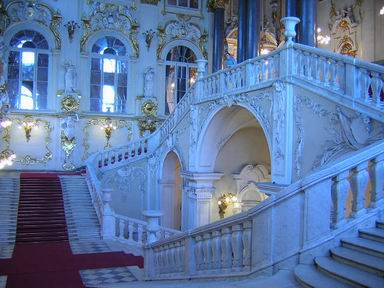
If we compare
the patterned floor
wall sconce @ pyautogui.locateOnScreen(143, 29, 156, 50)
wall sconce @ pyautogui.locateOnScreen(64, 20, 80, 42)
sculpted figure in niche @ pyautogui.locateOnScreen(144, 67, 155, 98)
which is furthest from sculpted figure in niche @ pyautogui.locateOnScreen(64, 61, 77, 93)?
the patterned floor

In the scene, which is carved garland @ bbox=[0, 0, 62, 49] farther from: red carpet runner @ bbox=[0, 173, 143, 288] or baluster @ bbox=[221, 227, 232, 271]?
baluster @ bbox=[221, 227, 232, 271]

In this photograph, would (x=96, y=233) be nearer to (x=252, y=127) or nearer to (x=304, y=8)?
(x=252, y=127)

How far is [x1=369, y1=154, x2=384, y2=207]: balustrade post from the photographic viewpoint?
437 centimetres

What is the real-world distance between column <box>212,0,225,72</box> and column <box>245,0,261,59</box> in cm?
699

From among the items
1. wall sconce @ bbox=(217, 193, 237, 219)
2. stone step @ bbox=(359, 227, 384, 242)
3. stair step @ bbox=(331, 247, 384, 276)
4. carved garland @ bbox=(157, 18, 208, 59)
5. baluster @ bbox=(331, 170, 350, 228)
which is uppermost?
carved garland @ bbox=(157, 18, 208, 59)

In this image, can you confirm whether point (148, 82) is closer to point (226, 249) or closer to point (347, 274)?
point (226, 249)

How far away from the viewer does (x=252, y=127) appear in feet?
50.5

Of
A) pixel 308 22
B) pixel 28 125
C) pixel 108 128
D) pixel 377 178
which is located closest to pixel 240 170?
pixel 308 22

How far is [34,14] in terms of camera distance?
64.6 feet

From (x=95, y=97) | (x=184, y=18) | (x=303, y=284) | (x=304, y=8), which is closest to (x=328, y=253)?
(x=303, y=284)

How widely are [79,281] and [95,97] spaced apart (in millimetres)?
13096

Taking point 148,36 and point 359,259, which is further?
point 148,36

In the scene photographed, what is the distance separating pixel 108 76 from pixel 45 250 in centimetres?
1099

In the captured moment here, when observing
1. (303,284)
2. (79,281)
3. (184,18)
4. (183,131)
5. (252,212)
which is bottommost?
(79,281)
